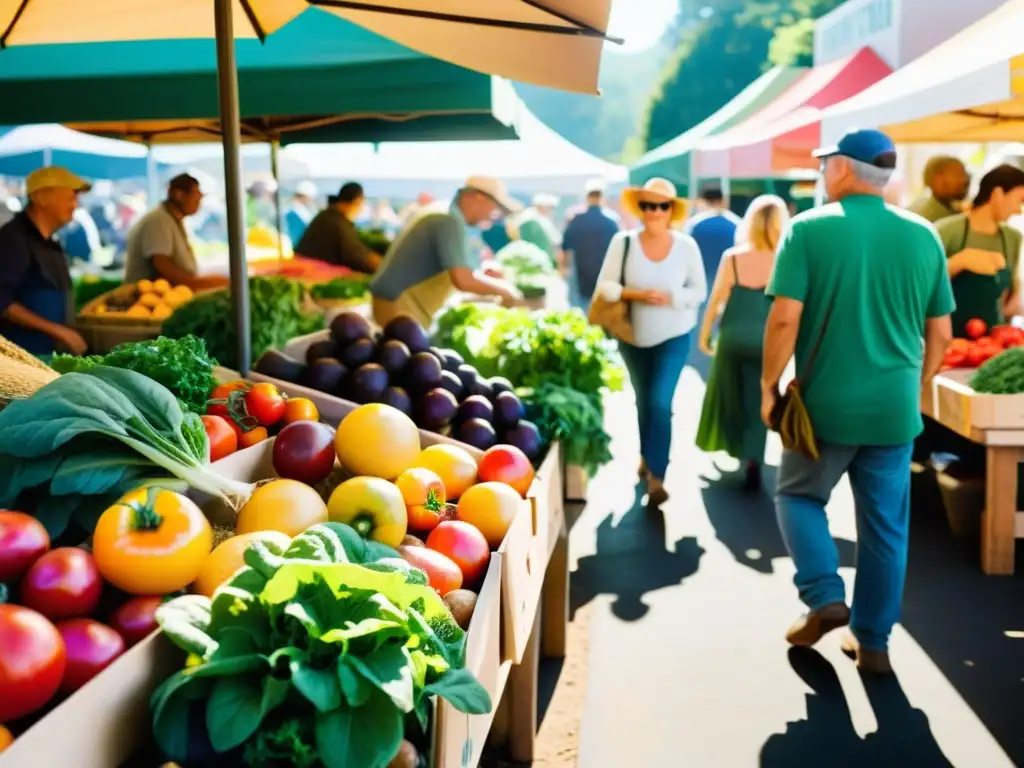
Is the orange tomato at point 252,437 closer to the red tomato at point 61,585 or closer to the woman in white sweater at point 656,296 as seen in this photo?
the red tomato at point 61,585

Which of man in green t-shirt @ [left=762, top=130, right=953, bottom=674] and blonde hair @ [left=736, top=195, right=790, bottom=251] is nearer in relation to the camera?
man in green t-shirt @ [left=762, top=130, right=953, bottom=674]

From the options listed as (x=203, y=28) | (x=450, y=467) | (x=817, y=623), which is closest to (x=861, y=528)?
(x=817, y=623)

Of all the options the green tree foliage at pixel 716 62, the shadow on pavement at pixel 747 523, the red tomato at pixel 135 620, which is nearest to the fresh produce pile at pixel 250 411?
the red tomato at pixel 135 620

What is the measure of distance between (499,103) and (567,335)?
Answer: 6.22 feet

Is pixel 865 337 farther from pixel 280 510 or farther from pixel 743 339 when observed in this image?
pixel 743 339

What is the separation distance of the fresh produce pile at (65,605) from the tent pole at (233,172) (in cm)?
194

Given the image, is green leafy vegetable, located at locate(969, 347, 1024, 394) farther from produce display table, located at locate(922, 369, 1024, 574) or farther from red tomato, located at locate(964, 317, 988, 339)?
red tomato, located at locate(964, 317, 988, 339)

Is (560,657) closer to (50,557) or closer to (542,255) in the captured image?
(50,557)

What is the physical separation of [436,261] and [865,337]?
109 inches

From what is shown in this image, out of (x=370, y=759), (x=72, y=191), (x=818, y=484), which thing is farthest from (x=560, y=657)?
(x=72, y=191)

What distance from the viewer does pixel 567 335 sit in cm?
458

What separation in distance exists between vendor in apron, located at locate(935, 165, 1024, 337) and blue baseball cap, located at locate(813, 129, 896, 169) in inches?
101

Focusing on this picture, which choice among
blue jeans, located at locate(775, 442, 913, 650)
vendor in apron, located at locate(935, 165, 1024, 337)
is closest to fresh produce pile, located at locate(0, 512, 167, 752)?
blue jeans, located at locate(775, 442, 913, 650)

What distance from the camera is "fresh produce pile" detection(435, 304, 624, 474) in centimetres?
404
